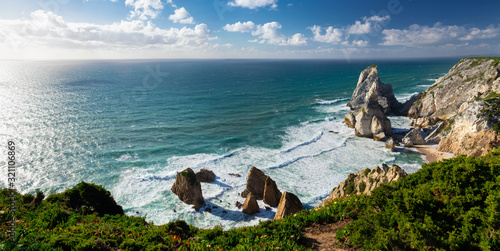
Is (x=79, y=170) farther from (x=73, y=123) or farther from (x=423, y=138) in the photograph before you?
(x=423, y=138)

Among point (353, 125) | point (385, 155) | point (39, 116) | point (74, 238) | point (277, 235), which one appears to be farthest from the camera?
point (39, 116)

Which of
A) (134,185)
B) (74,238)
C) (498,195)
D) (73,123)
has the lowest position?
(134,185)

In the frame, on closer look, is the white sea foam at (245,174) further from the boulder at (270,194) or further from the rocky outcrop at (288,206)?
the rocky outcrop at (288,206)

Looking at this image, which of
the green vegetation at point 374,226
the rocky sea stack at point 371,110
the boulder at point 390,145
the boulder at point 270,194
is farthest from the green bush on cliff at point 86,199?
the rocky sea stack at point 371,110

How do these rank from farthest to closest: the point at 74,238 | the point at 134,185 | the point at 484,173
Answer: the point at 134,185, the point at 484,173, the point at 74,238

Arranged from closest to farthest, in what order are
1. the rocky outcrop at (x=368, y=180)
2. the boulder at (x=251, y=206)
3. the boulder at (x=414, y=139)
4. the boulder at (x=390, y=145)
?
1. the rocky outcrop at (x=368, y=180)
2. the boulder at (x=251, y=206)
3. the boulder at (x=390, y=145)
4. the boulder at (x=414, y=139)

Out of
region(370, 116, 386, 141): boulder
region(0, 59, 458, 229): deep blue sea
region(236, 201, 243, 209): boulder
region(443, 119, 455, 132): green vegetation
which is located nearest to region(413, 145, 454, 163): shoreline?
region(0, 59, 458, 229): deep blue sea

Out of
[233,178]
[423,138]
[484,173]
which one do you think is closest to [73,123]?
[233,178]
